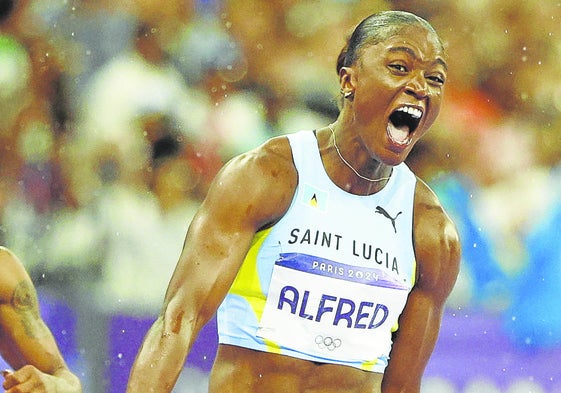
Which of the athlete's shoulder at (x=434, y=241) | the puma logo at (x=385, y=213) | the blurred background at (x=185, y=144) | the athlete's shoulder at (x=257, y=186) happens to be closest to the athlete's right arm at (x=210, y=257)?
the athlete's shoulder at (x=257, y=186)

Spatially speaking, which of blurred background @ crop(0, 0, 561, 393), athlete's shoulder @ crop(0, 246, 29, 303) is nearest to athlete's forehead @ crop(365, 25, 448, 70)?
athlete's shoulder @ crop(0, 246, 29, 303)

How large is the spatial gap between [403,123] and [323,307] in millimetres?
457

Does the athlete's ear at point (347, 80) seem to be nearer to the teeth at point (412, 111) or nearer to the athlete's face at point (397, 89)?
the athlete's face at point (397, 89)

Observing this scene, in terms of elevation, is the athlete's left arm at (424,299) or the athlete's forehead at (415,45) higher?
the athlete's forehead at (415,45)

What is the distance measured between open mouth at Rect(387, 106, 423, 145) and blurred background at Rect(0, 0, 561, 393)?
1229 mm

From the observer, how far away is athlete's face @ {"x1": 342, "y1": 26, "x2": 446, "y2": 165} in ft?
6.36

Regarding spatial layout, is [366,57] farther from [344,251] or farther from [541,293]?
[541,293]

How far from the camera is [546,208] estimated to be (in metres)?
3.51

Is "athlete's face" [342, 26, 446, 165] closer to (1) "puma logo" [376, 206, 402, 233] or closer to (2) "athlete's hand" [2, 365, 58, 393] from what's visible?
(1) "puma logo" [376, 206, 402, 233]

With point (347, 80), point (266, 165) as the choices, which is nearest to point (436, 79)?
point (347, 80)

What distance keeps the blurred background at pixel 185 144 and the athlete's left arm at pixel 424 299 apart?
3.31 ft

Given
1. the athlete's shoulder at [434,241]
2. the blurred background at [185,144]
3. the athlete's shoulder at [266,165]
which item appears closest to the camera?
the athlete's shoulder at [266,165]

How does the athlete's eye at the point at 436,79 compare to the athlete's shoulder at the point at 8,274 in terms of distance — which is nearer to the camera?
the athlete's eye at the point at 436,79

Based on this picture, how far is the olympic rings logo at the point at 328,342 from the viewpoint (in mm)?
1892
